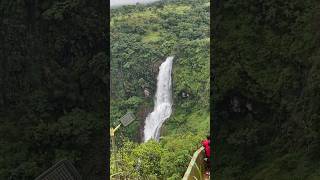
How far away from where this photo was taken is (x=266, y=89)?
532 cm

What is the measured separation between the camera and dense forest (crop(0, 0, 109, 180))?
17.9ft

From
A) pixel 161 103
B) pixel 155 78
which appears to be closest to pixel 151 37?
pixel 155 78

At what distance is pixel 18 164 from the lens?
215 inches

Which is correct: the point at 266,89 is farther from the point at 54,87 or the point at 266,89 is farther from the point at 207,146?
the point at 54,87

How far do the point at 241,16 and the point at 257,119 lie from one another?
111 centimetres

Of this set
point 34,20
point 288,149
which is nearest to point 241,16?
point 288,149

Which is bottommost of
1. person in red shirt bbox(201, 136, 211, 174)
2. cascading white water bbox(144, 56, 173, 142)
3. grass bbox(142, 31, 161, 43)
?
person in red shirt bbox(201, 136, 211, 174)

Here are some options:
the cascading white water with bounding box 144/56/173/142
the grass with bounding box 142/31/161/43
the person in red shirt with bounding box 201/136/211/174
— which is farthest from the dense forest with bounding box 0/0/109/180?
the person in red shirt with bounding box 201/136/211/174

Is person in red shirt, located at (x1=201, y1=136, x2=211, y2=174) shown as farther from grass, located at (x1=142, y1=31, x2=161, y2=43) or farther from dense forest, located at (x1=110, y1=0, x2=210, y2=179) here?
grass, located at (x1=142, y1=31, x2=161, y2=43)

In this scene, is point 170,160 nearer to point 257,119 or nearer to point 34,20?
point 257,119

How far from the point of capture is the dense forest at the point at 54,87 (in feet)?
17.9

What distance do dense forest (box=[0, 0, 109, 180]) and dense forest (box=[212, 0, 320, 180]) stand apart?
4.23ft

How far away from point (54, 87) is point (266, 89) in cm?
229

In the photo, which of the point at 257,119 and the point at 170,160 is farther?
the point at 170,160
